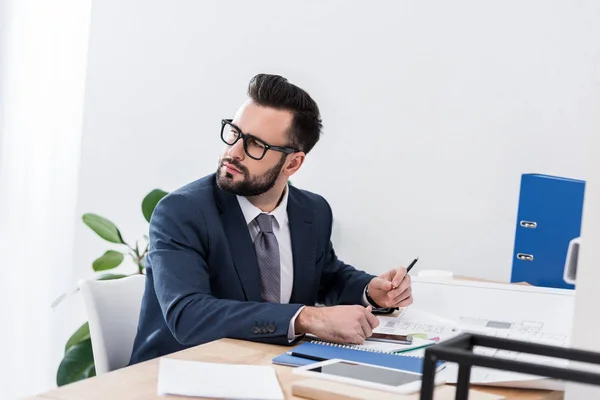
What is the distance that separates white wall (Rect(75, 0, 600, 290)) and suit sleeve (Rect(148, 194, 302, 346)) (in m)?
1.53

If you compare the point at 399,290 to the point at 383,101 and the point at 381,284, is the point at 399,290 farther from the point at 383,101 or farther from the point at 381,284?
the point at 383,101

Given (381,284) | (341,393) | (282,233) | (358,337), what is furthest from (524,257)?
(341,393)

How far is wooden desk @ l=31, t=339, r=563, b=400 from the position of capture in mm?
1289

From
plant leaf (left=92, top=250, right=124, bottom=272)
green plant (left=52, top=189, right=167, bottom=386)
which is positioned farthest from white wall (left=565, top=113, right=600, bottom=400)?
plant leaf (left=92, top=250, right=124, bottom=272)

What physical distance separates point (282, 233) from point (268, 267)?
0.49 feet

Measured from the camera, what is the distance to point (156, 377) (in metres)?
1.40

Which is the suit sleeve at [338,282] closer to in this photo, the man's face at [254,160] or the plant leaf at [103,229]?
the man's face at [254,160]

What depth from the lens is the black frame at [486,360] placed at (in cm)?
63

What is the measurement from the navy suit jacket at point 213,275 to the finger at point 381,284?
94mm

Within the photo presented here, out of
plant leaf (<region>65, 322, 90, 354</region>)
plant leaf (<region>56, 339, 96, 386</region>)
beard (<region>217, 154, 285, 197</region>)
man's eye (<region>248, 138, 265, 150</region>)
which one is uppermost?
man's eye (<region>248, 138, 265, 150</region>)

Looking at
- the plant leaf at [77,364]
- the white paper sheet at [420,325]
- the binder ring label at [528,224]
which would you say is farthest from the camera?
the plant leaf at [77,364]

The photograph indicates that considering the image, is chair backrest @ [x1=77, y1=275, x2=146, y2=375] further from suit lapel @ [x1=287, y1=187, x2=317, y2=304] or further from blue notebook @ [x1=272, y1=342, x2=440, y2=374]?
blue notebook @ [x1=272, y1=342, x2=440, y2=374]

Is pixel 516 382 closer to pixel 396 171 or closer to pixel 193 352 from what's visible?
pixel 193 352

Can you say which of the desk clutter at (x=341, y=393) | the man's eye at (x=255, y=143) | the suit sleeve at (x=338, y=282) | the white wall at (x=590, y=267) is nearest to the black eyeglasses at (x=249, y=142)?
the man's eye at (x=255, y=143)
